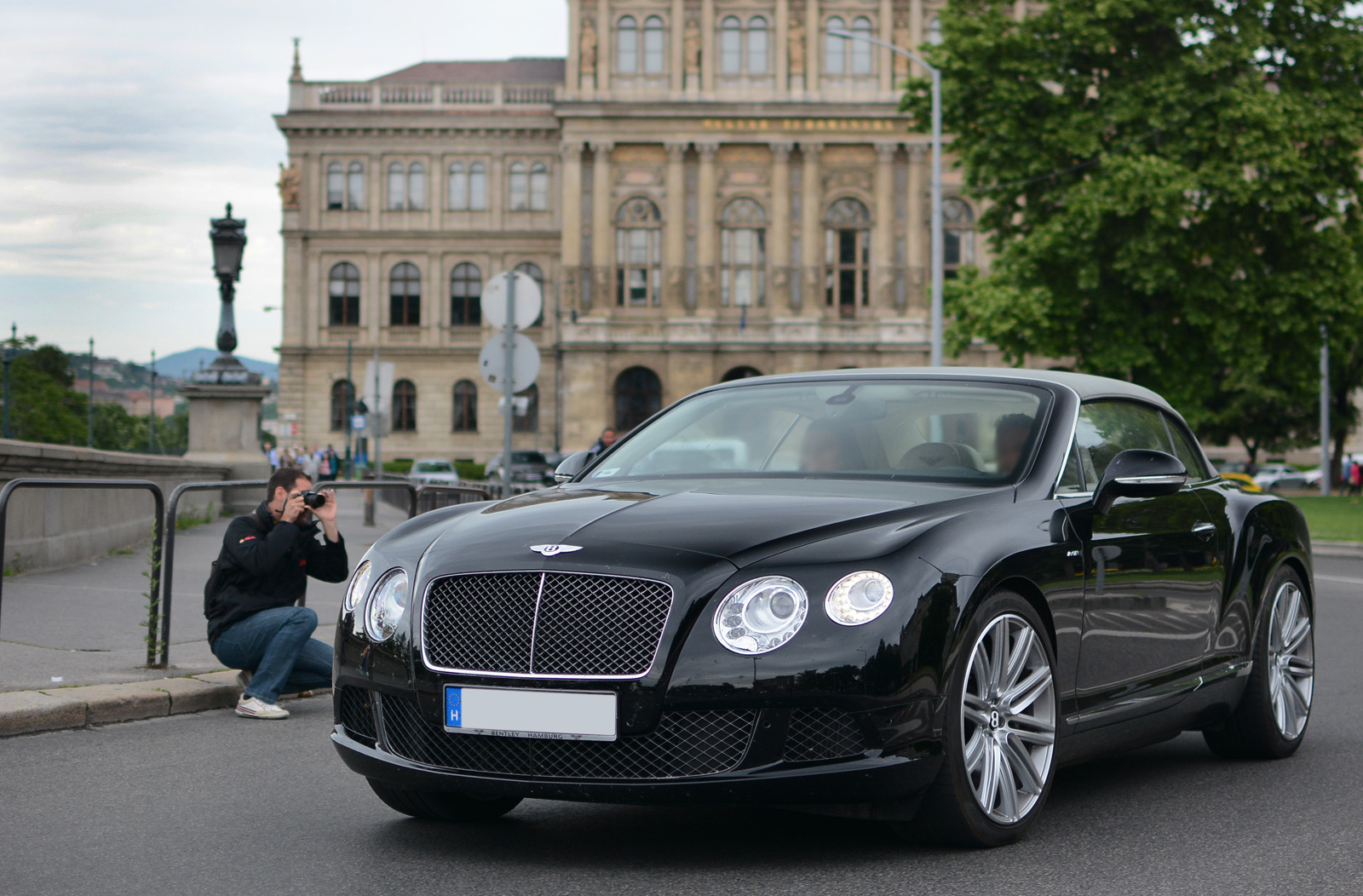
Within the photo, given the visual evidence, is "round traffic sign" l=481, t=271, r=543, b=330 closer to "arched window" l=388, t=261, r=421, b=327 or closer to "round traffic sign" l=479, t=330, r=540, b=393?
"round traffic sign" l=479, t=330, r=540, b=393

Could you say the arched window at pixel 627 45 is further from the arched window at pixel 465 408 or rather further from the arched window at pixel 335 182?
the arched window at pixel 465 408

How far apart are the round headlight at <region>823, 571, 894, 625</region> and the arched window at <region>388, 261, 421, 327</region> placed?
7313cm

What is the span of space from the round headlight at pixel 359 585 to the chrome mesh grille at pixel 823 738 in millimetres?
1476

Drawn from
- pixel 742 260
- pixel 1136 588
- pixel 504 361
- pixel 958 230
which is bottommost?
pixel 1136 588

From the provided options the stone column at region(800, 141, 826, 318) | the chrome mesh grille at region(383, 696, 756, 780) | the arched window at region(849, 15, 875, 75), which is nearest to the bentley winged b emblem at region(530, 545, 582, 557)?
the chrome mesh grille at region(383, 696, 756, 780)

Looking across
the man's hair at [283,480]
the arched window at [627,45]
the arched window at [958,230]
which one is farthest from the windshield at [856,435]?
the arched window at [958,230]

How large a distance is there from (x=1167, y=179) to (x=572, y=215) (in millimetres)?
42014

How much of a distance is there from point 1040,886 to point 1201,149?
86.7 ft

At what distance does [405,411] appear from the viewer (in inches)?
2963

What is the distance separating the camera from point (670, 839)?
4.74m

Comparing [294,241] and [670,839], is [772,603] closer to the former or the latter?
[670,839]

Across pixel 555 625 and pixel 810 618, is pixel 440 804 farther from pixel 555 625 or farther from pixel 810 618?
pixel 810 618

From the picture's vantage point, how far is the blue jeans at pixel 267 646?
7609 mm

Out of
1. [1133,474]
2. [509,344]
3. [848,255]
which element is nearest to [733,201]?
[848,255]
